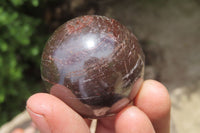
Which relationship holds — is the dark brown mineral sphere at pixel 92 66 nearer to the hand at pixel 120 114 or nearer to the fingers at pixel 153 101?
the hand at pixel 120 114

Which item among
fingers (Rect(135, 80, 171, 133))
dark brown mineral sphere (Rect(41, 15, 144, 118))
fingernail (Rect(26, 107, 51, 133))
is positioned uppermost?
dark brown mineral sphere (Rect(41, 15, 144, 118))

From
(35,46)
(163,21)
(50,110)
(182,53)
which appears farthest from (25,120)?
(163,21)

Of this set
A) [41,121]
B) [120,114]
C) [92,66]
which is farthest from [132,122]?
[41,121]

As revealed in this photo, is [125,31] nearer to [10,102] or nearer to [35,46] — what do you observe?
[35,46]

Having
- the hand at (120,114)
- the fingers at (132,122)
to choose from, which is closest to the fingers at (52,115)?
the hand at (120,114)

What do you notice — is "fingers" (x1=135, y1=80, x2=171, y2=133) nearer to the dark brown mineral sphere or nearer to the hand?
the hand

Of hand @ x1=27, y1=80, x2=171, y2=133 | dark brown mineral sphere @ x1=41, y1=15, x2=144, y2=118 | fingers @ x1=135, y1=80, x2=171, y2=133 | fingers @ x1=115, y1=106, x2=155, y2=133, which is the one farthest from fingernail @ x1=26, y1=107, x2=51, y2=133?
fingers @ x1=135, y1=80, x2=171, y2=133
